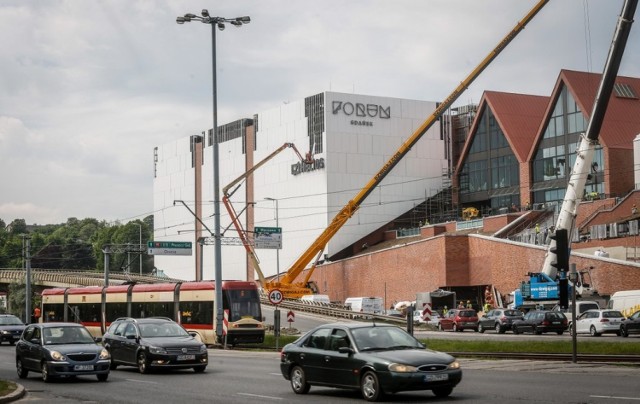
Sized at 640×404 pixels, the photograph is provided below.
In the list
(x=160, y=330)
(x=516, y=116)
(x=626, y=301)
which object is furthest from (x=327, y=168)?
(x=160, y=330)

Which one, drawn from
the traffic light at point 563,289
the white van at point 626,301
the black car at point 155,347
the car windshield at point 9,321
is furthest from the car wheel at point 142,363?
the white van at point 626,301

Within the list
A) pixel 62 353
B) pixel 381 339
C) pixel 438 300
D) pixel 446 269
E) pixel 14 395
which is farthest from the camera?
pixel 438 300

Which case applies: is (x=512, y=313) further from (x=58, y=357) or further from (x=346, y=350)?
(x=346, y=350)

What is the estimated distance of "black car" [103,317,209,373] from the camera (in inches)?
1052

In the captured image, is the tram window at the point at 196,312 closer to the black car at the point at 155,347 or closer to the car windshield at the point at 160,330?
the black car at the point at 155,347

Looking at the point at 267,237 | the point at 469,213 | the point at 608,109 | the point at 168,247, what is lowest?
the point at 168,247

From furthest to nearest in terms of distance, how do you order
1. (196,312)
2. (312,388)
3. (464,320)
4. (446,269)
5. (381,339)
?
(446,269) → (464,320) → (196,312) → (312,388) → (381,339)

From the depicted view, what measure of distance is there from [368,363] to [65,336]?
34.5 ft

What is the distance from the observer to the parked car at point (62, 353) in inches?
971

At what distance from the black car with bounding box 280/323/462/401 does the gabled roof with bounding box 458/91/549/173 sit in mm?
76922

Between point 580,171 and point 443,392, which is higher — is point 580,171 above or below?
above

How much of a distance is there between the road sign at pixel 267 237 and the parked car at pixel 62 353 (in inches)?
2149

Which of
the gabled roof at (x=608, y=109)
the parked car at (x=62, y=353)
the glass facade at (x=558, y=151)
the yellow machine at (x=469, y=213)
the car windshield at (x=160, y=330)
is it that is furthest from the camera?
the yellow machine at (x=469, y=213)

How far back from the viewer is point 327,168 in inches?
4163
